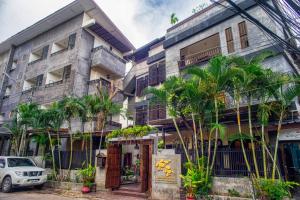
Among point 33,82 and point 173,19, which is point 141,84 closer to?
point 173,19

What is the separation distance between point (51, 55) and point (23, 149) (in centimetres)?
906

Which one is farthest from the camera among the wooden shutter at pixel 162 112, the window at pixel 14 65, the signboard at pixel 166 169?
the window at pixel 14 65

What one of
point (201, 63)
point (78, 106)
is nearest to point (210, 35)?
point (201, 63)

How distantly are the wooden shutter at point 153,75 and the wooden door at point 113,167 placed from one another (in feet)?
22.0

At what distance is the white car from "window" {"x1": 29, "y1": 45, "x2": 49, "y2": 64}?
12.5 meters

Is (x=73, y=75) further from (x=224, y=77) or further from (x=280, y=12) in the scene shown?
(x=280, y=12)

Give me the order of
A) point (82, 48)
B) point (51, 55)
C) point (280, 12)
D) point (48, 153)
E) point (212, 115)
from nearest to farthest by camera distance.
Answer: point (280, 12) → point (212, 115) → point (48, 153) → point (82, 48) → point (51, 55)

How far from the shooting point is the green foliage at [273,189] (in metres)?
6.82

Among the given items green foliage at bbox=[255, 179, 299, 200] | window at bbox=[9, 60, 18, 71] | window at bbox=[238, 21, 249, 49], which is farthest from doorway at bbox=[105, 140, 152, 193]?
window at bbox=[9, 60, 18, 71]

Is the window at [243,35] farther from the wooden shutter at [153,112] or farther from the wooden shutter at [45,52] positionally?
the wooden shutter at [45,52]

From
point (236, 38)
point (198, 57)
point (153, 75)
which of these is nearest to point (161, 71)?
point (153, 75)

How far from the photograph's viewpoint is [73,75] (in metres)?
18.3

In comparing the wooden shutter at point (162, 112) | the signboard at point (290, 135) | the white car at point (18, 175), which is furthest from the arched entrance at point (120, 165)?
the signboard at point (290, 135)

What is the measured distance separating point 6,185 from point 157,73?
12002 millimetres
